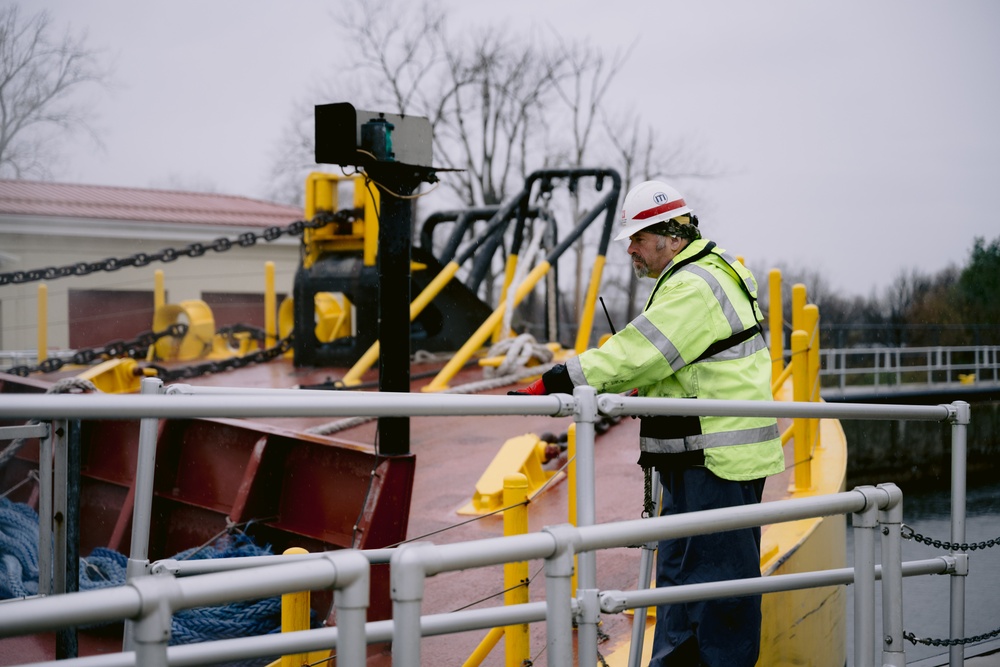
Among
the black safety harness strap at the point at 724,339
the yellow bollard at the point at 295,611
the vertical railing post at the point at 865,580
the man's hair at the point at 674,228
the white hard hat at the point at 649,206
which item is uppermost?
the white hard hat at the point at 649,206

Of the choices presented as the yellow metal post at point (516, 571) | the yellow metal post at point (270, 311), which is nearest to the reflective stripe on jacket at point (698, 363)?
the yellow metal post at point (516, 571)

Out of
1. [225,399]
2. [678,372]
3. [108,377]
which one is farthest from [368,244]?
[225,399]

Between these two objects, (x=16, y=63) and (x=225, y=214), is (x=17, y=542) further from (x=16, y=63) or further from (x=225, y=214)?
(x=225, y=214)

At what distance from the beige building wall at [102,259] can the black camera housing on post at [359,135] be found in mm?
16515

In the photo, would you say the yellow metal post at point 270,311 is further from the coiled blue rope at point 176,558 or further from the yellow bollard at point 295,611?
the yellow bollard at point 295,611

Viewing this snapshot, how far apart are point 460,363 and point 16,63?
13.4 metres

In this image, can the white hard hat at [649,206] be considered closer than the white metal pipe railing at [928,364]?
Yes

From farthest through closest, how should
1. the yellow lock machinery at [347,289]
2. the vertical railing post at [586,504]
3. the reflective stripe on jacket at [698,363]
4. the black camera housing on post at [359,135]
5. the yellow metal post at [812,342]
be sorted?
the yellow lock machinery at [347,289] < the yellow metal post at [812,342] < the black camera housing on post at [359,135] < the reflective stripe on jacket at [698,363] < the vertical railing post at [586,504]

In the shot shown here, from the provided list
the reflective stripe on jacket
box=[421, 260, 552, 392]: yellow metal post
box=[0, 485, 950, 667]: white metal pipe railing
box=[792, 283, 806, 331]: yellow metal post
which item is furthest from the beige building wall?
box=[0, 485, 950, 667]: white metal pipe railing

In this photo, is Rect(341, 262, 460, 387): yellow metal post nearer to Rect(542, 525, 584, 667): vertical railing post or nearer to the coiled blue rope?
the coiled blue rope

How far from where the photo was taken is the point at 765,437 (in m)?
3.10

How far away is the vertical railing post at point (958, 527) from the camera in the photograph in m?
3.43

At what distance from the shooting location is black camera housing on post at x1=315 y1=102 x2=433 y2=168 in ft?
12.8

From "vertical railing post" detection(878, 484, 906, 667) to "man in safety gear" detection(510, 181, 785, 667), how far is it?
1.31 ft
